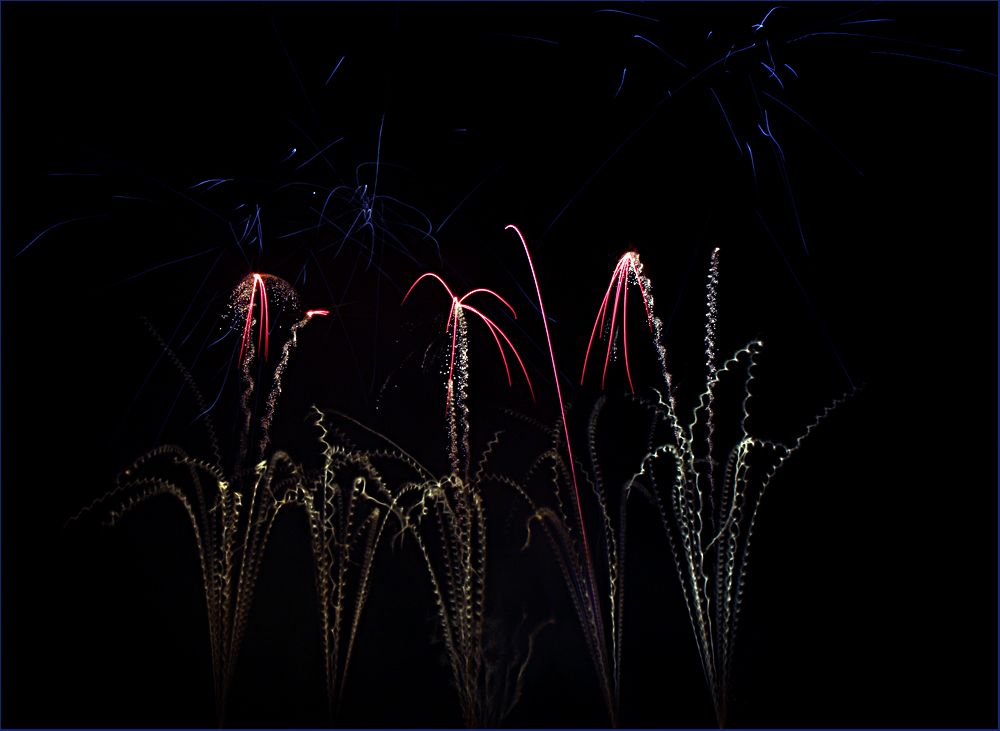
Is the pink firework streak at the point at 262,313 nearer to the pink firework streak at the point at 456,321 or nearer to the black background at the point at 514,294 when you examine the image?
the black background at the point at 514,294

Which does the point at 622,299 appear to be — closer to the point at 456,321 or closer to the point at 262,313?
the point at 456,321

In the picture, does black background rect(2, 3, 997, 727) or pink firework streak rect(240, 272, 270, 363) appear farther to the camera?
pink firework streak rect(240, 272, 270, 363)

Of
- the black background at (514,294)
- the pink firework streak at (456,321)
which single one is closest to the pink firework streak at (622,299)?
the black background at (514,294)

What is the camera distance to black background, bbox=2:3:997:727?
2.28 m

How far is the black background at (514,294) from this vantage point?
7.47ft

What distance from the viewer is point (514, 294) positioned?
2.39 m

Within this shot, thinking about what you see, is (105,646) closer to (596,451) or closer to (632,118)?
(596,451)

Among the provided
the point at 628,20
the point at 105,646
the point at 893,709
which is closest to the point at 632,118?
the point at 628,20

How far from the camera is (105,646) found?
2340 millimetres

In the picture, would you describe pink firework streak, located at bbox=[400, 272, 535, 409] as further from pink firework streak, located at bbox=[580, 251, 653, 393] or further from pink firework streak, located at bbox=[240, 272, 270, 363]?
pink firework streak, located at bbox=[240, 272, 270, 363]

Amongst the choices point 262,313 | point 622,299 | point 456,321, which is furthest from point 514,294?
point 262,313

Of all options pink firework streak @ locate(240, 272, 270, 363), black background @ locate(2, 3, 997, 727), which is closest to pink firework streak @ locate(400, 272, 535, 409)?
black background @ locate(2, 3, 997, 727)

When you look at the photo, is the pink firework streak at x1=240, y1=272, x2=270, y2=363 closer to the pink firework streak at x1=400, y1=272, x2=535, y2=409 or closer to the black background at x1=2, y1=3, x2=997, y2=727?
the black background at x1=2, y1=3, x2=997, y2=727

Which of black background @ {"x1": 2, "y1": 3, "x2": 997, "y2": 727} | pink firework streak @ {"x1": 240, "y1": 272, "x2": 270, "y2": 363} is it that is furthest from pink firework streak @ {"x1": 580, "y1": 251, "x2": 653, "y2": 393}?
pink firework streak @ {"x1": 240, "y1": 272, "x2": 270, "y2": 363}
